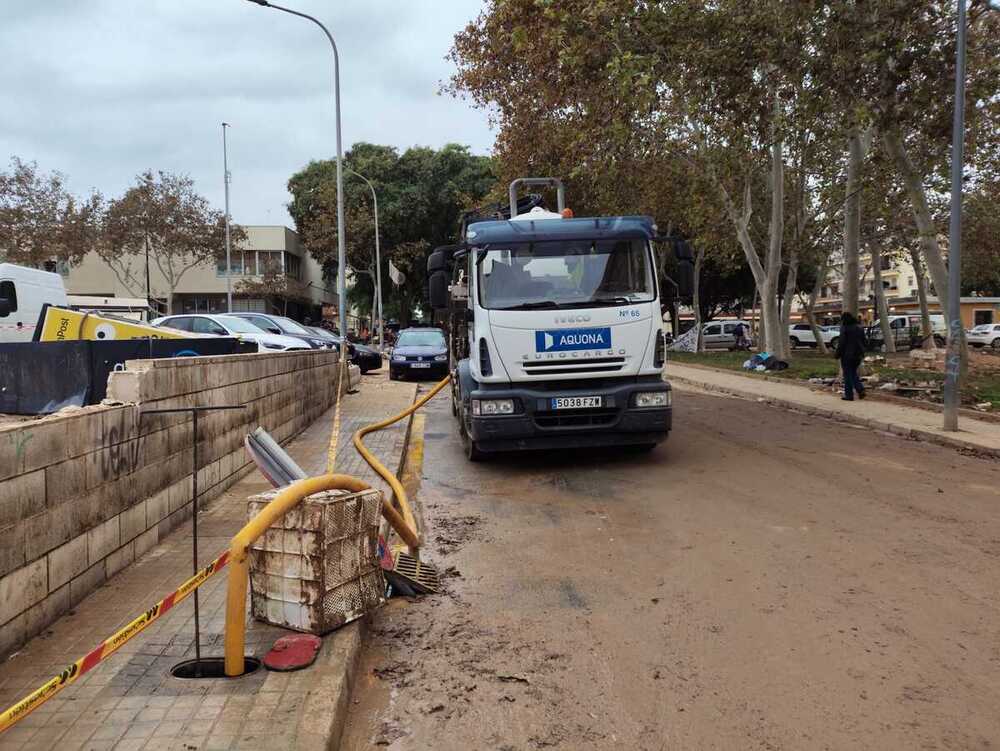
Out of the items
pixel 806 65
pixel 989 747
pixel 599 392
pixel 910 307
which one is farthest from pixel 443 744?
pixel 910 307

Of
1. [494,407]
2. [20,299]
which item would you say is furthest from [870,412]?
[20,299]

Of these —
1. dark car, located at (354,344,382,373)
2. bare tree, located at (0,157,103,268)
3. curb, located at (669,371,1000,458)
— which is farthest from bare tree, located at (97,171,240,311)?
curb, located at (669,371,1000,458)

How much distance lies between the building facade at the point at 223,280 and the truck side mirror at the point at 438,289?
38446mm

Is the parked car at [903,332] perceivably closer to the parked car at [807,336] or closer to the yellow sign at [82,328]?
the parked car at [807,336]

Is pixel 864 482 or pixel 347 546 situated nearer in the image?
pixel 347 546

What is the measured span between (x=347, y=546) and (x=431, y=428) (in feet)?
28.5

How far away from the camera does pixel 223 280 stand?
160ft

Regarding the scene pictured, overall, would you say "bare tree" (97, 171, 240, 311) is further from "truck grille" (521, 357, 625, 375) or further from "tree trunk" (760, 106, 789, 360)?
"truck grille" (521, 357, 625, 375)

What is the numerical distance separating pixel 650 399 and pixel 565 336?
116 centimetres

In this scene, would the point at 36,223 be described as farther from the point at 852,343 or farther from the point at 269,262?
the point at 852,343

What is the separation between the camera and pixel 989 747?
2.97 metres

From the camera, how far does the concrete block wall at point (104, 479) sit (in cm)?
364

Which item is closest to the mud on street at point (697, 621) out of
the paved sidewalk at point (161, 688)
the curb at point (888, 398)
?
the paved sidewalk at point (161, 688)

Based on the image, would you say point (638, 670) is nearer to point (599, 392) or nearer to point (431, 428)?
point (599, 392)
